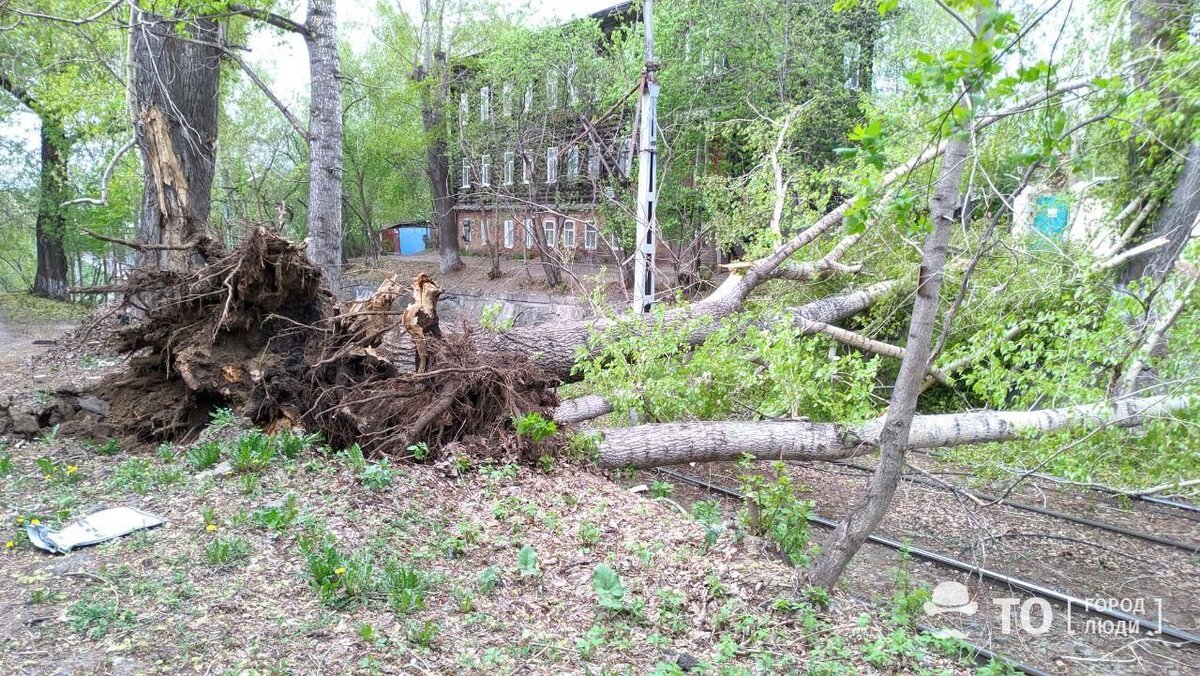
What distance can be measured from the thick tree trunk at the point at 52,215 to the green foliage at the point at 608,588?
20.6 metres

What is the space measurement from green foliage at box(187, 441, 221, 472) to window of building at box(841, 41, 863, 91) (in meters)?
17.0

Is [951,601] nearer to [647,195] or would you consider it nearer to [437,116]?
[647,195]

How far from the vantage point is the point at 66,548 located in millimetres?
3832

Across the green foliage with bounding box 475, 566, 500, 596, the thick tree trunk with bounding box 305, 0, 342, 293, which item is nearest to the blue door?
the thick tree trunk with bounding box 305, 0, 342, 293

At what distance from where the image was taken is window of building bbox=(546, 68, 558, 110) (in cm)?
1827

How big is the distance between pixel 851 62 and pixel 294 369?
16.6 m

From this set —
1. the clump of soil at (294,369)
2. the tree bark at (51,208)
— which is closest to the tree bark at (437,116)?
the tree bark at (51,208)

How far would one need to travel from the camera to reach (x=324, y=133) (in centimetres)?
956

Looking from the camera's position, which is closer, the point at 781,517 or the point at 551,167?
the point at 781,517

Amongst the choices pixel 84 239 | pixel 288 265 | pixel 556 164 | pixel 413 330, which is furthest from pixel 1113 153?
pixel 84 239

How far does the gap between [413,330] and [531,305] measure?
1431cm

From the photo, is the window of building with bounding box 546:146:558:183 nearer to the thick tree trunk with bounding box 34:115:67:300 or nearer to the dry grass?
the thick tree trunk with bounding box 34:115:67:300

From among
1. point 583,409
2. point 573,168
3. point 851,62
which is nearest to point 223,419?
point 583,409

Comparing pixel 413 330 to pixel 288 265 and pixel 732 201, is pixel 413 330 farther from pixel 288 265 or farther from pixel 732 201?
pixel 732 201
